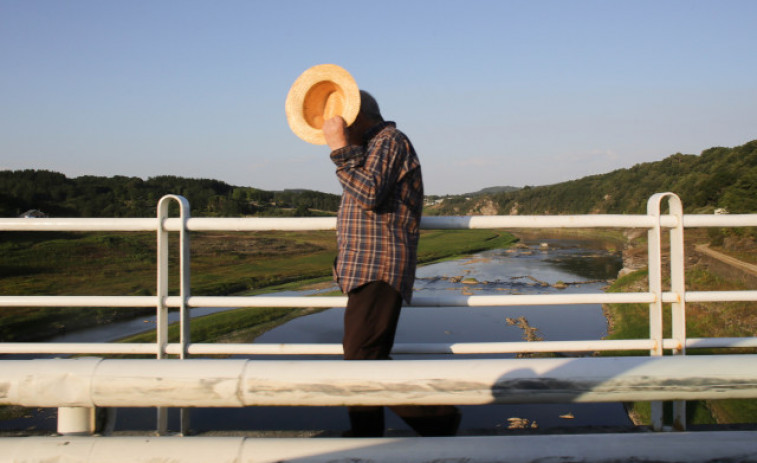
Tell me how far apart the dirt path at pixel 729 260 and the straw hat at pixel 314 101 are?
25894 millimetres

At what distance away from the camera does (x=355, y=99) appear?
2.43m

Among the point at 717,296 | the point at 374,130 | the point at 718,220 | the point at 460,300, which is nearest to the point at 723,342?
the point at 717,296

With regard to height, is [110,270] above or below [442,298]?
below

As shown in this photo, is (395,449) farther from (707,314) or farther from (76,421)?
(707,314)

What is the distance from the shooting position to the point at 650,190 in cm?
8088

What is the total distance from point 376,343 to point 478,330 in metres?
26.8

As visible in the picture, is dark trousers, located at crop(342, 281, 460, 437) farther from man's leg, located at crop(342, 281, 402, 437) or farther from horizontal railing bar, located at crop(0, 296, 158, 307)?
horizontal railing bar, located at crop(0, 296, 158, 307)

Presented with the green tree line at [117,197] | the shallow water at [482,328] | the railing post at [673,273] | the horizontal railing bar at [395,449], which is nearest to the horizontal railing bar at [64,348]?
the shallow water at [482,328]

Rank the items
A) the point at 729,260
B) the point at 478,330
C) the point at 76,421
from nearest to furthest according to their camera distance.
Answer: the point at 76,421 → the point at 729,260 → the point at 478,330

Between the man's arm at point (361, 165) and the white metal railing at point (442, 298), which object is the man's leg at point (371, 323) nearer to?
the man's arm at point (361, 165)

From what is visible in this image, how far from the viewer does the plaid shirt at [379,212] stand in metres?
2.24

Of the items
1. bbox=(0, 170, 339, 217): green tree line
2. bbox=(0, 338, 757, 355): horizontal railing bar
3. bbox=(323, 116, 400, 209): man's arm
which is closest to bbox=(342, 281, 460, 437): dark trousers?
bbox=(323, 116, 400, 209): man's arm

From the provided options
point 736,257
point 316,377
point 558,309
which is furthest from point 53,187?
point 316,377

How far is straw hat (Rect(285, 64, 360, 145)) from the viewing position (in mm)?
2543
